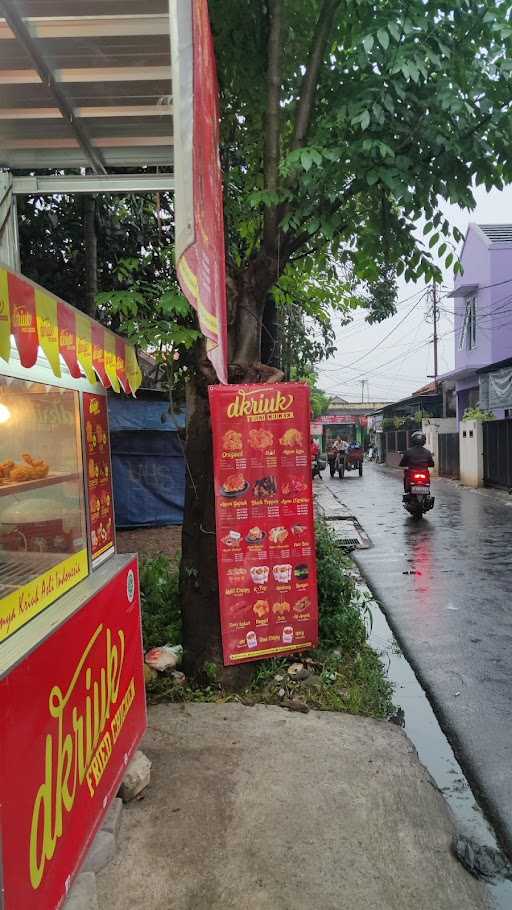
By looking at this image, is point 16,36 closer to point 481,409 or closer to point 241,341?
point 241,341

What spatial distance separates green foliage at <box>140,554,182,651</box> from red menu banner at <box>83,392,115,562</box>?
1663 millimetres

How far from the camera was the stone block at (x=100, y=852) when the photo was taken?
238cm

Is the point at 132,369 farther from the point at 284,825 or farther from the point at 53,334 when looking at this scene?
the point at 284,825

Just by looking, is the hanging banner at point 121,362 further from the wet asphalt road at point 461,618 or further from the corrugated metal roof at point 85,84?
the wet asphalt road at point 461,618

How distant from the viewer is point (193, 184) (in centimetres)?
177

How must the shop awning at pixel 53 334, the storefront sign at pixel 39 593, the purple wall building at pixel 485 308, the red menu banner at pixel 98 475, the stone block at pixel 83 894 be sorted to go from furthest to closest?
the purple wall building at pixel 485 308 → the red menu banner at pixel 98 475 → the stone block at pixel 83 894 → the storefront sign at pixel 39 593 → the shop awning at pixel 53 334

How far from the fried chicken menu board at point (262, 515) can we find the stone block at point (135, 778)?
3.57 feet

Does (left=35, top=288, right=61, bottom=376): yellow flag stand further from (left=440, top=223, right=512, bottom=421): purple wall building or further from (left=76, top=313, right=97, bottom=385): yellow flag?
(left=440, top=223, right=512, bottom=421): purple wall building

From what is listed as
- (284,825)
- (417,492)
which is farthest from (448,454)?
(284,825)

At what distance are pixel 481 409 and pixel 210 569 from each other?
1656 cm

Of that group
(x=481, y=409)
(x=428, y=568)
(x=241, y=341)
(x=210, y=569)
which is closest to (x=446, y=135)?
(x=241, y=341)

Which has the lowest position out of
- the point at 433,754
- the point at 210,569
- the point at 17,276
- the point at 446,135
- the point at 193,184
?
the point at 433,754

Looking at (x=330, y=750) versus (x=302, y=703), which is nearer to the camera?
(x=330, y=750)

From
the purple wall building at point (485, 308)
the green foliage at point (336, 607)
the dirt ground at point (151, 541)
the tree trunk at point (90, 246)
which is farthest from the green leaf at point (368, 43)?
the purple wall building at point (485, 308)
